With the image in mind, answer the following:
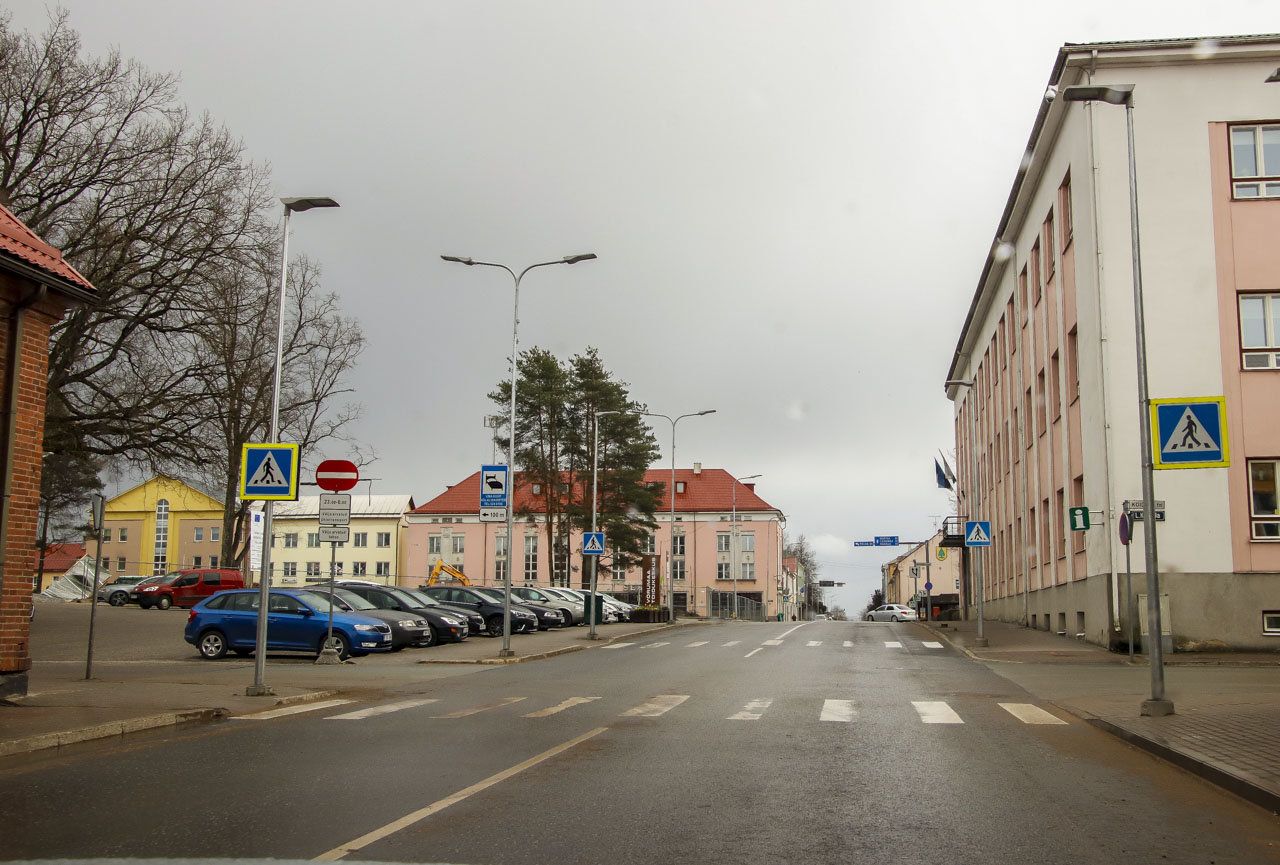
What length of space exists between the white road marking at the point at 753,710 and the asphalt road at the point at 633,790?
6 cm

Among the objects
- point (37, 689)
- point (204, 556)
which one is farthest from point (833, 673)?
point (204, 556)

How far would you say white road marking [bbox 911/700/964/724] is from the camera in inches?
508

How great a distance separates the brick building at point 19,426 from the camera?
13.2 metres

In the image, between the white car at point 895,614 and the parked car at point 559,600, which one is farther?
the white car at point 895,614

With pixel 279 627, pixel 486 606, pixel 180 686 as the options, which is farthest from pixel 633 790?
pixel 486 606

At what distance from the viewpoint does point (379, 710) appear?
14086 millimetres

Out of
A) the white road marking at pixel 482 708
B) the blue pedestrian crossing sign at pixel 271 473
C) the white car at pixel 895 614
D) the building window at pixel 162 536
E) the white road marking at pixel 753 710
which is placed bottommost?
the white car at pixel 895 614

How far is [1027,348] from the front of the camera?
38.4m

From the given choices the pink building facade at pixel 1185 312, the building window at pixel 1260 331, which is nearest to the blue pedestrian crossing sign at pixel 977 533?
the pink building facade at pixel 1185 312

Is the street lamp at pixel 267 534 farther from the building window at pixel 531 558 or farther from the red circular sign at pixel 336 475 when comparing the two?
the building window at pixel 531 558

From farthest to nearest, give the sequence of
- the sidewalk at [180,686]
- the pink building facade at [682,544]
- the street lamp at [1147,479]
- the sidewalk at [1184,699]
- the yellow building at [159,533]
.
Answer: the yellow building at [159,533]
the pink building facade at [682,544]
the street lamp at [1147,479]
the sidewalk at [180,686]
the sidewalk at [1184,699]

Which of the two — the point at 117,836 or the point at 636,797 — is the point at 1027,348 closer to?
the point at 636,797

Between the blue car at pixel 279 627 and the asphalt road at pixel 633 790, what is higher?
the blue car at pixel 279 627

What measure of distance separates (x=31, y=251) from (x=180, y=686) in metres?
6.31
